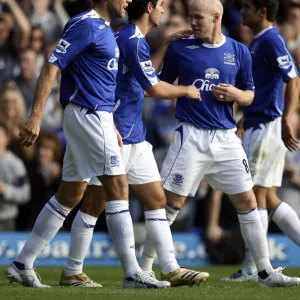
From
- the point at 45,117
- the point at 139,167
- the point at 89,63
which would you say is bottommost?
the point at 45,117

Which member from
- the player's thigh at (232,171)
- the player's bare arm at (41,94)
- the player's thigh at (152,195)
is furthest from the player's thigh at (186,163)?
the player's bare arm at (41,94)

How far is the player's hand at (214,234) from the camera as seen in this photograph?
13664 mm

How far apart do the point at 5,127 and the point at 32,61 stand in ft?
4.61

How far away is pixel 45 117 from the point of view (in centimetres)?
1435

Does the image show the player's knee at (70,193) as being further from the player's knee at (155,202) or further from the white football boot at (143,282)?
the white football boot at (143,282)

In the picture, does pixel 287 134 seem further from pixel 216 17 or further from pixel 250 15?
pixel 216 17

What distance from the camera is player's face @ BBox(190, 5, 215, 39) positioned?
8602mm

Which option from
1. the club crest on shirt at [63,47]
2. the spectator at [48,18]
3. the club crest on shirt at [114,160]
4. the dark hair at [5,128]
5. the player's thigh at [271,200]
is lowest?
the dark hair at [5,128]

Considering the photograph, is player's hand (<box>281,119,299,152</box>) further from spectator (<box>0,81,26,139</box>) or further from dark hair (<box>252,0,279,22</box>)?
spectator (<box>0,81,26,139</box>)

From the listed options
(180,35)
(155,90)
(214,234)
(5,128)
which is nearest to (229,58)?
(180,35)

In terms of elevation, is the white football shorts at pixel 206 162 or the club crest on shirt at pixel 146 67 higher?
the club crest on shirt at pixel 146 67

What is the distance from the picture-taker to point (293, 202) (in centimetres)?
1447

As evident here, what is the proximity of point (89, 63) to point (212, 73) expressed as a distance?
1.37 m

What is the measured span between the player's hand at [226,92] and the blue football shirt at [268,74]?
4.32ft
